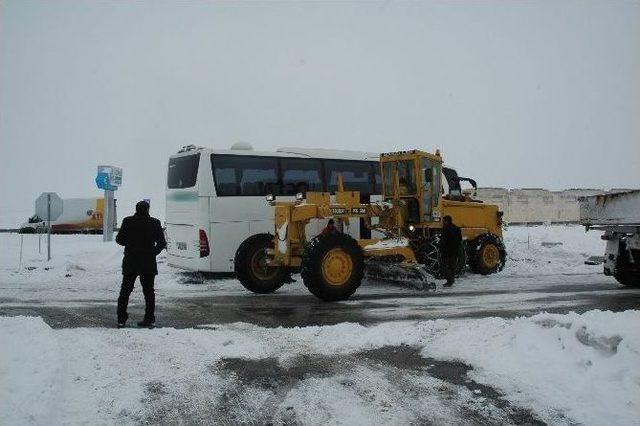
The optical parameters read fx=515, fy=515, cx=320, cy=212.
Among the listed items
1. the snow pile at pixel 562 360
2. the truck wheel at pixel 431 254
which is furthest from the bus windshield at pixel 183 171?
the snow pile at pixel 562 360

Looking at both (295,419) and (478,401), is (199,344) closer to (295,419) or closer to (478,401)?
(295,419)

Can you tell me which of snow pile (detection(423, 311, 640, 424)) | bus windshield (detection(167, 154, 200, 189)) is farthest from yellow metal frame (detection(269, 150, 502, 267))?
snow pile (detection(423, 311, 640, 424))

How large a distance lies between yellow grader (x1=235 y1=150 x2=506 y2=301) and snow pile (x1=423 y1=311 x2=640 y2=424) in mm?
3530

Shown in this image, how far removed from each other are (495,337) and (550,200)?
47.2 meters

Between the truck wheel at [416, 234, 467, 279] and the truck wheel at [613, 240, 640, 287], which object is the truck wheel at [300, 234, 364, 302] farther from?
the truck wheel at [613, 240, 640, 287]

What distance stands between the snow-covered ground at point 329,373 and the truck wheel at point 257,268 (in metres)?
3.53

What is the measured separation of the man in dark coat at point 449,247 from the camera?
39.2 ft

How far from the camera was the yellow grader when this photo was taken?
9500 mm

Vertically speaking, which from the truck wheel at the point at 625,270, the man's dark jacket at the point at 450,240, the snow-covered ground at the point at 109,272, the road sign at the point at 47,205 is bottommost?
the snow-covered ground at the point at 109,272

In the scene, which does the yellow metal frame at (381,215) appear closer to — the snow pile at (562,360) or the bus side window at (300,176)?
the bus side window at (300,176)

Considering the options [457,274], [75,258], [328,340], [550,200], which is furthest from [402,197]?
[550,200]

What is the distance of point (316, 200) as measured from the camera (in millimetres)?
10391

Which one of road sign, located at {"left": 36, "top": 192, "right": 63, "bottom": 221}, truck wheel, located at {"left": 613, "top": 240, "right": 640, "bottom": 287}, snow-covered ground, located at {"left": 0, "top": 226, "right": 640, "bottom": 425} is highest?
road sign, located at {"left": 36, "top": 192, "right": 63, "bottom": 221}

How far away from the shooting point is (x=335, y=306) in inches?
355
